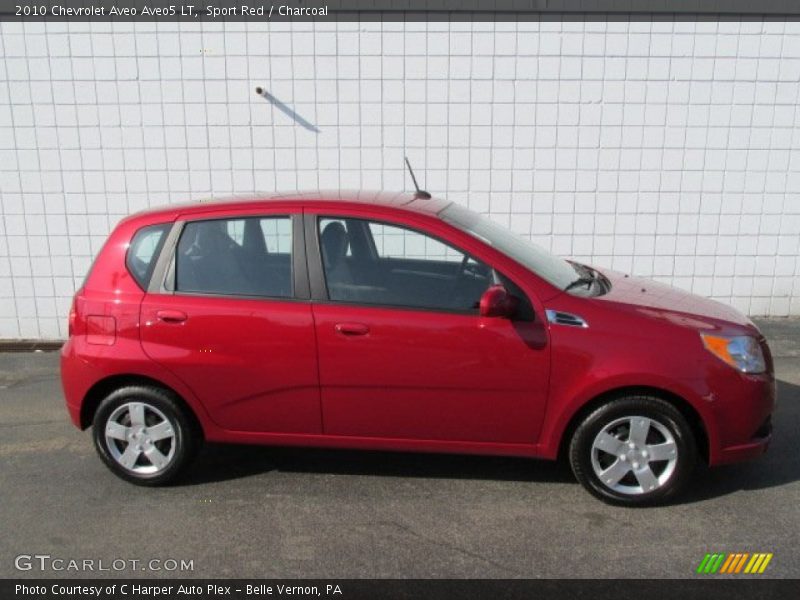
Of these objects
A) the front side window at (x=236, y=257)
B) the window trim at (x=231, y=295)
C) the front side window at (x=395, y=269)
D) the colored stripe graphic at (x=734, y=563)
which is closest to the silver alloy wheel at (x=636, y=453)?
the colored stripe graphic at (x=734, y=563)

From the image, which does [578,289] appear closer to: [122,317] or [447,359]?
[447,359]

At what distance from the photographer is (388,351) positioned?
11.8 feet

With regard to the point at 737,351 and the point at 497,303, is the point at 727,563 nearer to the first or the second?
the point at 737,351

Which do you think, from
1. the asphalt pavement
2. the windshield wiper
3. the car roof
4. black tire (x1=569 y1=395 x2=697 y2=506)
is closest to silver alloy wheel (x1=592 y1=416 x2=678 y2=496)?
black tire (x1=569 y1=395 x2=697 y2=506)

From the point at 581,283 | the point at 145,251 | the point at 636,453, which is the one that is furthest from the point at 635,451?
the point at 145,251

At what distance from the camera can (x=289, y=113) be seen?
6.76 m

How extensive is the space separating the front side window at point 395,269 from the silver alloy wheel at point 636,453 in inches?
38.7

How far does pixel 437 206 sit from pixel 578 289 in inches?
37.6

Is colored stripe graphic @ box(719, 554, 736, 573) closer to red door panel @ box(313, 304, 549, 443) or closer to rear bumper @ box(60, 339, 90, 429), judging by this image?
red door panel @ box(313, 304, 549, 443)

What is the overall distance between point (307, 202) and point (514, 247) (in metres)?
1.21

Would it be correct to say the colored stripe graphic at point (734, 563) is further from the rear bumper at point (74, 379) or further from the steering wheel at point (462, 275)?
the rear bumper at point (74, 379)

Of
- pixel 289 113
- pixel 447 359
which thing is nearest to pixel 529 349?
pixel 447 359

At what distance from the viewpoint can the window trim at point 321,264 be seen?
3600mm

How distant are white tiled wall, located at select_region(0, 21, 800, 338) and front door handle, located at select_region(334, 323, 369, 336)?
3568 millimetres
